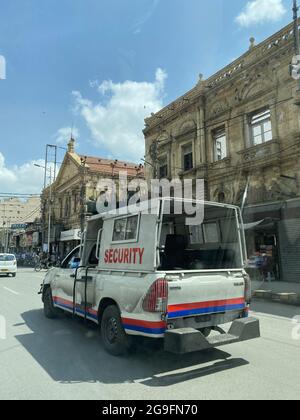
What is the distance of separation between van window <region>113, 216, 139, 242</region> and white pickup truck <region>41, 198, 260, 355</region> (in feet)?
0.06

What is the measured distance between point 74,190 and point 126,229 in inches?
1451

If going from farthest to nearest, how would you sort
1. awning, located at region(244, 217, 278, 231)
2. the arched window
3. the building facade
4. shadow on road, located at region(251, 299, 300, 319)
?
the building facade → the arched window → awning, located at region(244, 217, 278, 231) → shadow on road, located at region(251, 299, 300, 319)

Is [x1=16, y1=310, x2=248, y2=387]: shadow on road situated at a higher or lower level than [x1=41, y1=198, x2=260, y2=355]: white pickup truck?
lower

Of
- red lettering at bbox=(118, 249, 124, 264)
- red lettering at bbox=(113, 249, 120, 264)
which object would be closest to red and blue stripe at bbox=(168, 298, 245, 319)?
red lettering at bbox=(118, 249, 124, 264)

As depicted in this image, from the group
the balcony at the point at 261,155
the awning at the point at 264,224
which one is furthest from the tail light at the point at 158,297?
the balcony at the point at 261,155

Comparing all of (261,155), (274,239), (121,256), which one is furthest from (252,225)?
(121,256)

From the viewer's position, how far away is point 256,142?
1736 centimetres

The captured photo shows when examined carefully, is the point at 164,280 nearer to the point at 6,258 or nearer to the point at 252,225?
the point at 252,225

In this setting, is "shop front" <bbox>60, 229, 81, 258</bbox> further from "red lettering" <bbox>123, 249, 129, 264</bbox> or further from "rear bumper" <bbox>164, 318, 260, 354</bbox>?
"rear bumper" <bbox>164, 318, 260, 354</bbox>

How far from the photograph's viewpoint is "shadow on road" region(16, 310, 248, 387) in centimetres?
446

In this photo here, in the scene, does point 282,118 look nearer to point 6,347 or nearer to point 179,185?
point 179,185

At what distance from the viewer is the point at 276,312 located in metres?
9.47

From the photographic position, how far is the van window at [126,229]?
17.4 ft
